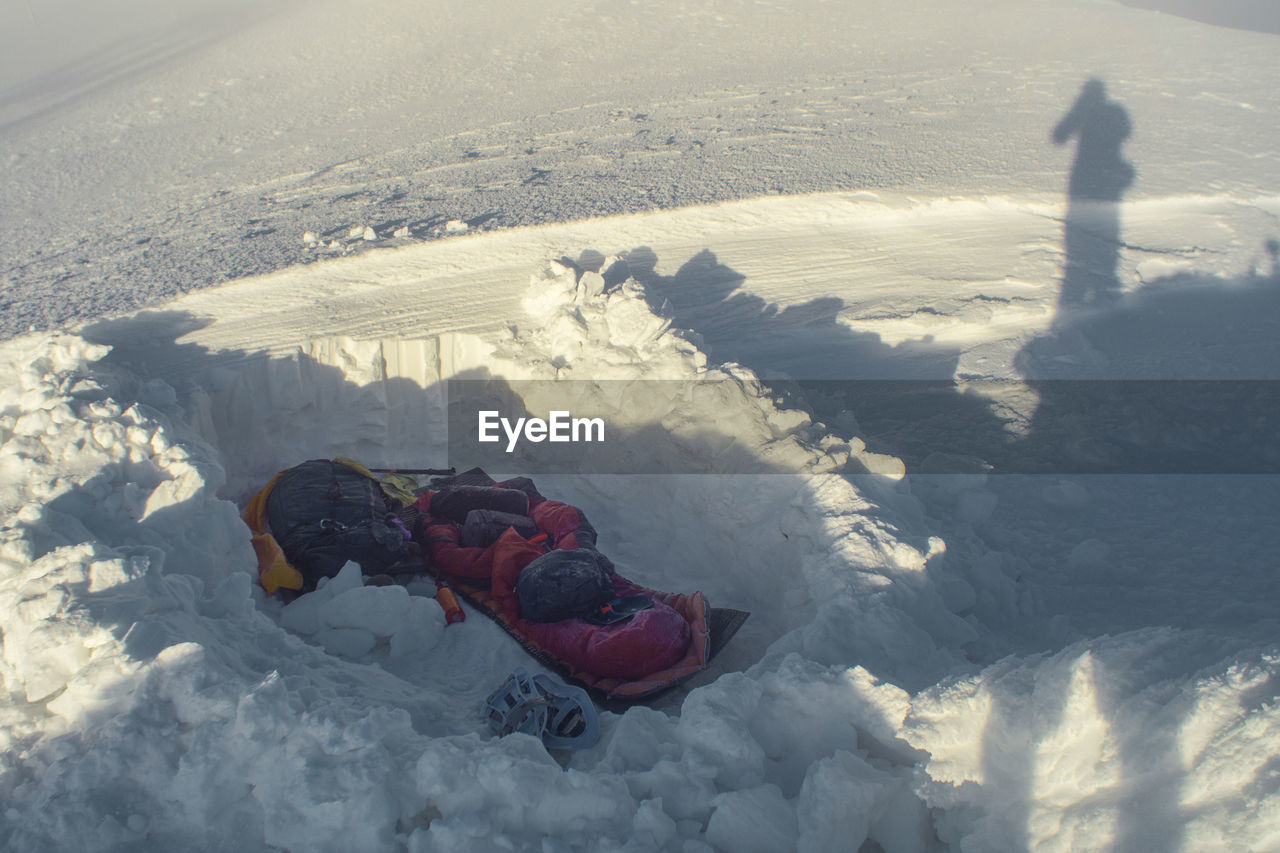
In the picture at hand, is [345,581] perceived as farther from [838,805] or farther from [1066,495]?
[1066,495]

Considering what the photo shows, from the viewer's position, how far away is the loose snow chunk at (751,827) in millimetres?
2168

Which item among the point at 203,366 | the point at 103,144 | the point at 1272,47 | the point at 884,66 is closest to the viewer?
the point at 203,366

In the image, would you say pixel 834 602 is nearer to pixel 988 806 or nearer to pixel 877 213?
pixel 988 806

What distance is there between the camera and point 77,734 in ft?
7.56

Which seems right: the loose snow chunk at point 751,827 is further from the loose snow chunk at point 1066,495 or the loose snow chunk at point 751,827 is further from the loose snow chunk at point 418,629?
the loose snow chunk at point 1066,495

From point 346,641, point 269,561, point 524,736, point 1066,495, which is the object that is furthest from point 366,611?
point 1066,495

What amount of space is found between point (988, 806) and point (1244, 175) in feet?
26.9

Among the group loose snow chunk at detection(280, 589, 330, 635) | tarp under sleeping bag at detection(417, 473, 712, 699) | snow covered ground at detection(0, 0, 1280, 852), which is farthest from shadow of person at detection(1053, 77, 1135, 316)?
loose snow chunk at detection(280, 589, 330, 635)

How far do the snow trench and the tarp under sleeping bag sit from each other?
136 mm

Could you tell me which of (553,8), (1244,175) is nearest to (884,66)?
(1244,175)

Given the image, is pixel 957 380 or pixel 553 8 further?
pixel 553 8

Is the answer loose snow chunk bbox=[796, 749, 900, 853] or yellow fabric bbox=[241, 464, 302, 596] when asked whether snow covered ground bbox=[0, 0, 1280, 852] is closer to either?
loose snow chunk bbox=[796, 749, 900, 853]

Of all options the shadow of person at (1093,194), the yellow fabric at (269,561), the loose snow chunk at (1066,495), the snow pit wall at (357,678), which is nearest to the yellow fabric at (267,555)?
the yellow fabric at (269,561)

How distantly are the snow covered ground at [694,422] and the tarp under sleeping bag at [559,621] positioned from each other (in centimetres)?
14
